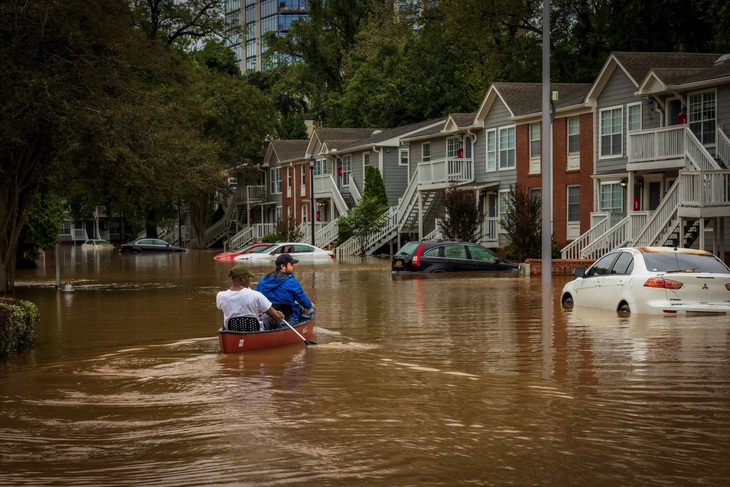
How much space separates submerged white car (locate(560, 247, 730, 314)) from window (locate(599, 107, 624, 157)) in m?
21.9

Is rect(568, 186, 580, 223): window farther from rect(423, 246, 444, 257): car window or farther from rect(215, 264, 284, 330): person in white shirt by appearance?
rect(215, 264, 284, 330): person in white shirt

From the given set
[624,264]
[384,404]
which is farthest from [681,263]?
[384,404]

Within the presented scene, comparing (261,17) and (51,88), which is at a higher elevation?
(261,17)

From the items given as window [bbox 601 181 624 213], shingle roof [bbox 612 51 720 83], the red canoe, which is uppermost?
shingle roof [bbox 612 51 720 83]

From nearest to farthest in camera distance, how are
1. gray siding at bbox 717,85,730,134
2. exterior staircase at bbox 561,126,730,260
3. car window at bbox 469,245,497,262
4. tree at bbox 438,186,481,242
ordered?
exterior staircase at bbox 561,126,730,260, gray siding at bbox 717,85,730,134, car window at bbox 469,245,497,262, tree at bbox 438,186,481,242

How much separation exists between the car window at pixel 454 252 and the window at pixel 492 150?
14182 mm

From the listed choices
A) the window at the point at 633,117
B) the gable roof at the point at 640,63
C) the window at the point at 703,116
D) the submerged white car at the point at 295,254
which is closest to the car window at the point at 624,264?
the window at the point at 703,116

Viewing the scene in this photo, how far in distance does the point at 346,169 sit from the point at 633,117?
1263 inches

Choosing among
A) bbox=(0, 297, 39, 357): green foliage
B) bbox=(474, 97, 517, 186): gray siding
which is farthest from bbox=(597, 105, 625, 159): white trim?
bbox=(0, 297, 39, 357): green foliage

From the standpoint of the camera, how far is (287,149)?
270 ft

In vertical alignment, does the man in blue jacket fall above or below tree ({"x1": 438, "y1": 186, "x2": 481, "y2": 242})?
below

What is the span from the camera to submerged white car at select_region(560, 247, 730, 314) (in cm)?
1814

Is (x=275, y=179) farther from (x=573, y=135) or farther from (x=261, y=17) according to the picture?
(x=261, y=17)

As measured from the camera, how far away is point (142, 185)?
1174 inches
